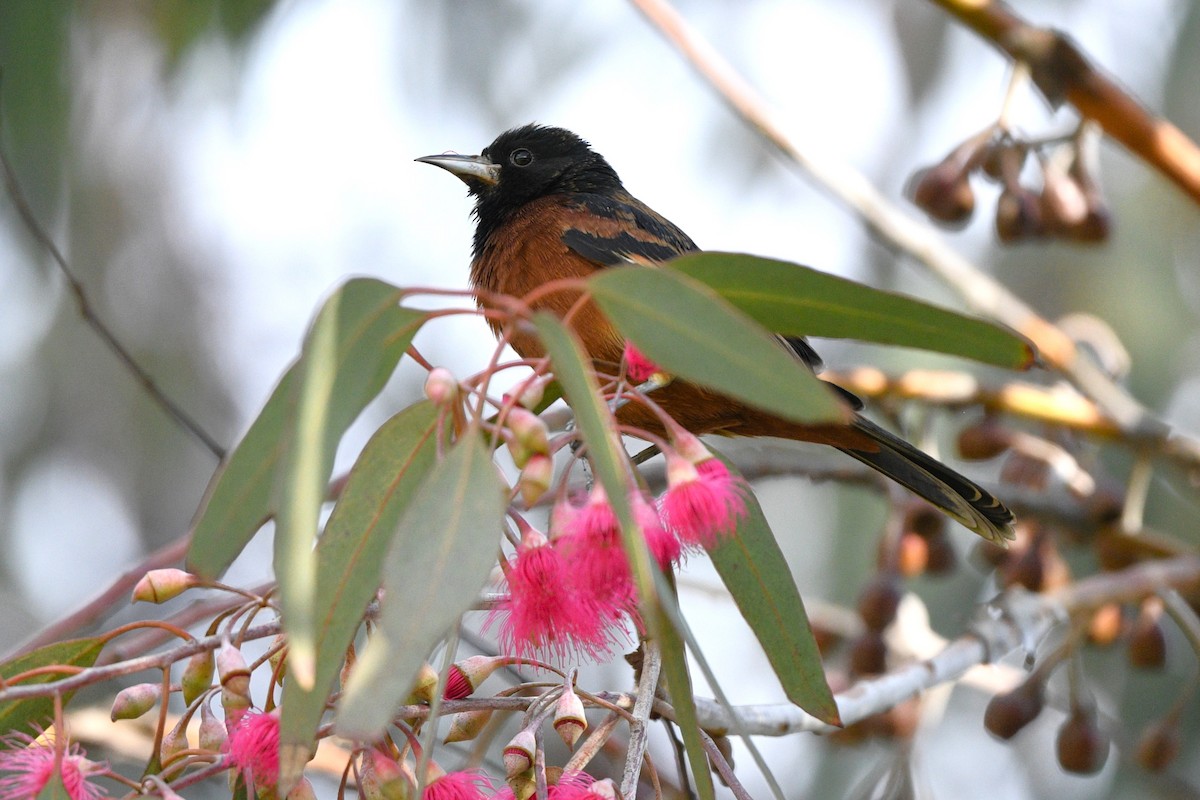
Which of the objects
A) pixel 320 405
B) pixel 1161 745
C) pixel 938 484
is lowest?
pixel 1161 745

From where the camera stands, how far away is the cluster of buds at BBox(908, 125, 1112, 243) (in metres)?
3.85

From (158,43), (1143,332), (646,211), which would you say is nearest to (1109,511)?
(646,211)

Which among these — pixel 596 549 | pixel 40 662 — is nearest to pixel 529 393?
pixel 596 549

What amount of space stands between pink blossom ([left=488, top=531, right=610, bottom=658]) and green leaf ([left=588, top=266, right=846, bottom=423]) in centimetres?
29

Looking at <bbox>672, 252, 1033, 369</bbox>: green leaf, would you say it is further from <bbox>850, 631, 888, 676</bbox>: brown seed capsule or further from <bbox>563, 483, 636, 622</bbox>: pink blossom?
<bbox>850, 631, 888, 676</bbox>: brown seed capsule

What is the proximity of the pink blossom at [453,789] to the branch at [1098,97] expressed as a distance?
2627 millimetres

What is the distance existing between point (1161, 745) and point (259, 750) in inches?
118

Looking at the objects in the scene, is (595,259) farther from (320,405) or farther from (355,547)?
(320,405)

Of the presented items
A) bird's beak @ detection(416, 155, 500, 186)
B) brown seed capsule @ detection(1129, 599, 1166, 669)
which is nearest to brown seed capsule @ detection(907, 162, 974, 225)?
brown seed capsule @ detection(1129, 599, 1166, 669)

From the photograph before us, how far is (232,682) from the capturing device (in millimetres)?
1638

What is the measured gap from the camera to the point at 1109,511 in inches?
156

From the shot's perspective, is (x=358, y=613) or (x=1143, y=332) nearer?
(x=358, y=613)

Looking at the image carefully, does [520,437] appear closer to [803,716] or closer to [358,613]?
[358,613]

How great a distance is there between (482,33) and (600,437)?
7.33 meters
